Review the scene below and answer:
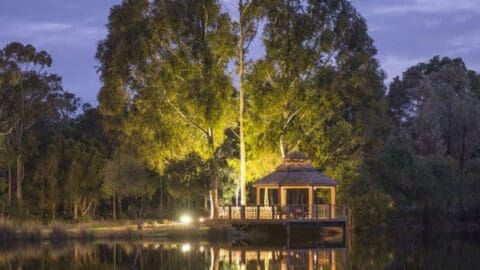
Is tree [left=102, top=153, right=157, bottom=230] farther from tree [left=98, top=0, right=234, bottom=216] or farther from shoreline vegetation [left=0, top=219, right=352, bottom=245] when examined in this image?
shoreline vegetation [left=0, top=219, right=352, bottom=245]

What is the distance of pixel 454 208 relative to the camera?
5131cm

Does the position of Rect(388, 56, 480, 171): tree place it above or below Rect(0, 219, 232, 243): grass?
above

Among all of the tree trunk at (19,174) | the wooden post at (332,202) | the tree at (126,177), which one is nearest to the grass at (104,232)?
the wooden post at (332,202)

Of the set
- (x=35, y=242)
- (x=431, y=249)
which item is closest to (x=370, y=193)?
(x=431, y=249)

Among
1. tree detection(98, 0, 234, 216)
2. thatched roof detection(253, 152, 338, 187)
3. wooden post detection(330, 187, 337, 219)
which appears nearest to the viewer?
thatched roof detection(253, 152, 338, 187)

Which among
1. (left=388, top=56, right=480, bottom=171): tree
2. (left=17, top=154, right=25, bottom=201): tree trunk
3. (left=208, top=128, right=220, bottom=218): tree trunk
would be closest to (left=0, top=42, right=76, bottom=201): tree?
(left=17, top=154, right=25, bottom=201): tree trunk

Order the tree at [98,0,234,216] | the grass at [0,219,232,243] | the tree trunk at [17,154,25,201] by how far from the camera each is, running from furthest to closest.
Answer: the tree trunk at [17,154,25,201]
the tree at [98,0,234,216]
the grass at [0,219,232,243]

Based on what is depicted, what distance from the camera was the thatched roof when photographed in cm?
4044

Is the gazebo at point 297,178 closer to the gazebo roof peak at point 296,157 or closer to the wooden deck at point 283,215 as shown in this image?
the gazebo roof peak at point 296,157

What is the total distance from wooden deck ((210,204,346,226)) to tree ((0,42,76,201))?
1506 centimetres

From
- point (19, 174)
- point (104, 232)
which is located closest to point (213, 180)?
point (104, 232)

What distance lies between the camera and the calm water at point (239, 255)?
27547 mm

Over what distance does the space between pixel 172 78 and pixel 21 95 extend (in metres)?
14.3

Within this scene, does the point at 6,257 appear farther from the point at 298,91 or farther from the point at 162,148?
the point at 298,91
